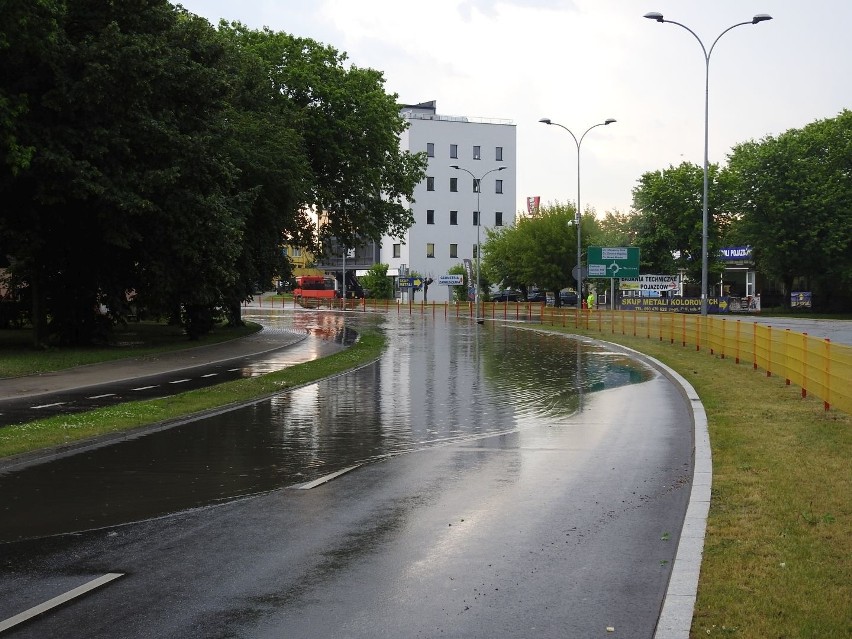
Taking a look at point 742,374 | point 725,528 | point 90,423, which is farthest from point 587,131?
point 725,528

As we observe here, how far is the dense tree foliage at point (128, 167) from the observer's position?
27250 mm

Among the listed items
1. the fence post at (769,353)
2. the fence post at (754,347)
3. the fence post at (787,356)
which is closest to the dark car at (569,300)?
the fence post at (754,347)

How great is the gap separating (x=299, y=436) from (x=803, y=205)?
210 feet

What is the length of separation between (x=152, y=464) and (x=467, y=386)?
1032 centimetres

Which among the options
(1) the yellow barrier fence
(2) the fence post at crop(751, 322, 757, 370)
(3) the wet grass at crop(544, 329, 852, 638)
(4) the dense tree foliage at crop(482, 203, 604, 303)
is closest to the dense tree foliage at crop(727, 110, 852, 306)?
(4) the dense tree foliage at crop(482, 203, 604, 303)

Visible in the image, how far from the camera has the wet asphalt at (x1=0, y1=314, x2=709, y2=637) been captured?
6.08 meters

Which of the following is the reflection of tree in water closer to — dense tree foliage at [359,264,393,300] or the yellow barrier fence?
the yellow barrier fence

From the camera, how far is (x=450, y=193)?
364 feet

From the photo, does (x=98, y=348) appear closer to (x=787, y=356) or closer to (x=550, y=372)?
(x=550, y=372)

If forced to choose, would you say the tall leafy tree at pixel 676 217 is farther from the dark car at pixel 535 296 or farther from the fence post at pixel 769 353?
the fence post at pixel 769 353

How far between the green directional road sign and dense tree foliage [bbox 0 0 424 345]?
18.5 meters

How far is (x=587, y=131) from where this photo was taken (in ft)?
179

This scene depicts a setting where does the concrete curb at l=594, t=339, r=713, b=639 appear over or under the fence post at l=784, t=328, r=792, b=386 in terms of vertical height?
under

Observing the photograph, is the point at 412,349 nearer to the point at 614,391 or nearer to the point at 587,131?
the point at 614,391
